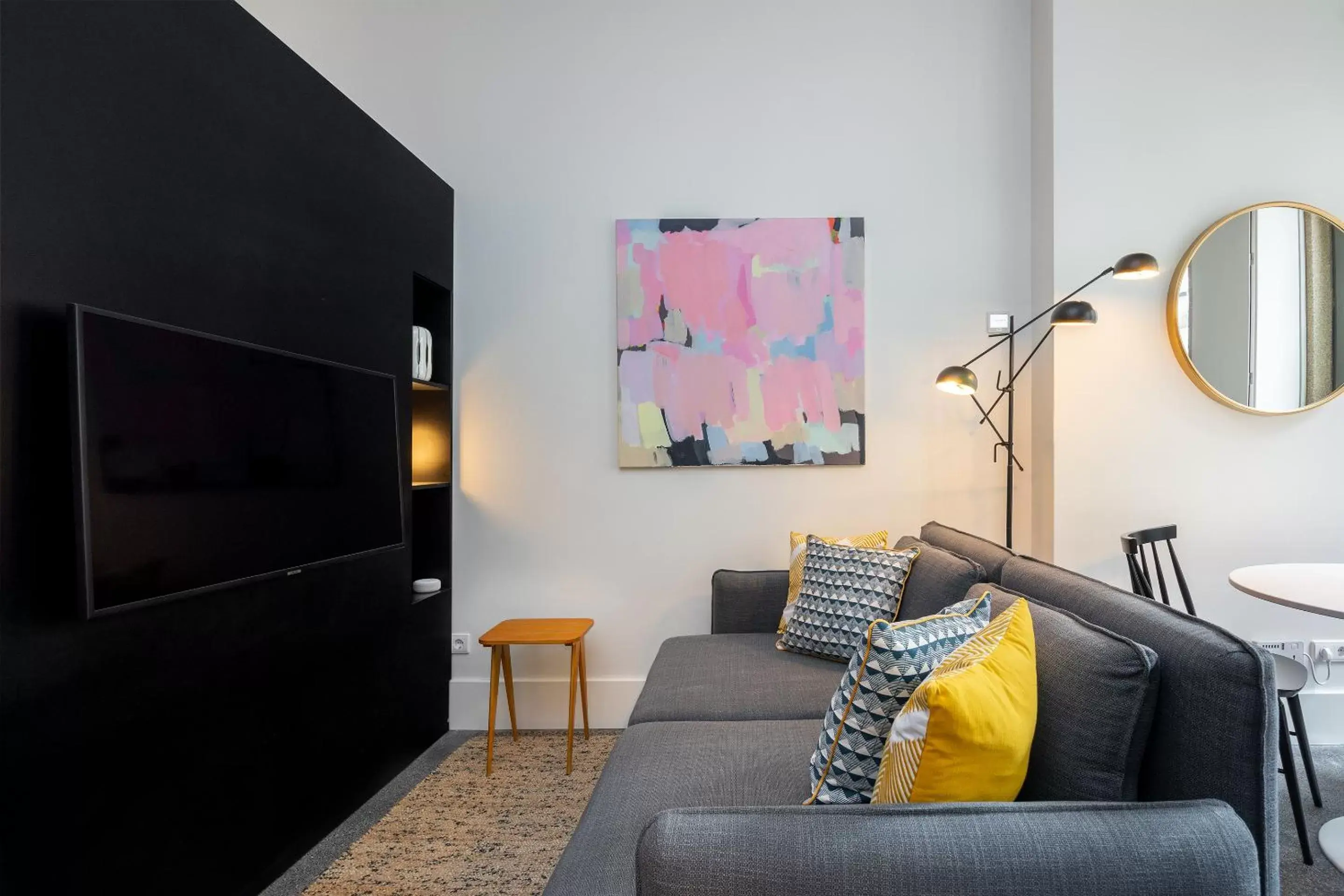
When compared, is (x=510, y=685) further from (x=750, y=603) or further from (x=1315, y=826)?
(x=1315, y=826)

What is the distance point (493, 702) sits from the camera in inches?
109

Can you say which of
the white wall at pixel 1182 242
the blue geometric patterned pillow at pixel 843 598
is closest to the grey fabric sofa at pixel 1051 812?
the blue geometric patterned pillow at pixel 843 598

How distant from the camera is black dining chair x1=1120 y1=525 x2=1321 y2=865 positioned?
2031mm

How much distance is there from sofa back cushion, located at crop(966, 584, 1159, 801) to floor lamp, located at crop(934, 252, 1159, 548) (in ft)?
5.22

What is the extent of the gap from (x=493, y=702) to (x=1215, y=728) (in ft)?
7.67

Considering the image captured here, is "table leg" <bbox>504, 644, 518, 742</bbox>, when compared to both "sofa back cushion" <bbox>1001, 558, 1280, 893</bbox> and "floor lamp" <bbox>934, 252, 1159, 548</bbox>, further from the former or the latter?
"sofa back cushion" <bbox>1001, 558, 1280, 893</bbox>

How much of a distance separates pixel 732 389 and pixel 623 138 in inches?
48.4

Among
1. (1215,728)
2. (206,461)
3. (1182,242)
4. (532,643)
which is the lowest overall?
(532,643)

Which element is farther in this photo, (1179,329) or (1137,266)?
(1179,329)

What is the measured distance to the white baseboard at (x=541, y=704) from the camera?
316 cm

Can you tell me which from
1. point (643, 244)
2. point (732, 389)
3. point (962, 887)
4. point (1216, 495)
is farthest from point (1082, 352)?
point (962, 887)

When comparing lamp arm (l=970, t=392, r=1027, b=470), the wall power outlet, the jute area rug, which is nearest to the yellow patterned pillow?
lamp arm (l=970, t=392, r=1027, b=470)

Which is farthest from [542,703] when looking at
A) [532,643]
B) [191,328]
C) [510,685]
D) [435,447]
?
[191,328]

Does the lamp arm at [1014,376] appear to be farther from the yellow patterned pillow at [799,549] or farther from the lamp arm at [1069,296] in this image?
the yellow patterned pillow at [799,549]
